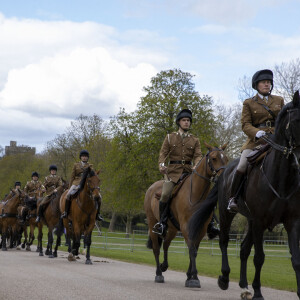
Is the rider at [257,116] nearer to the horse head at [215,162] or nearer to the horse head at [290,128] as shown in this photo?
the horse head at [290,128]

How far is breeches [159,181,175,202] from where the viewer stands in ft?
40.9

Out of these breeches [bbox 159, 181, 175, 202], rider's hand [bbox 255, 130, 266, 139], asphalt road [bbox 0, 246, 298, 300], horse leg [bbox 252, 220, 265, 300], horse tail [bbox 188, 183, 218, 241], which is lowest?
asphalt road [bbox 0, 246, 298, 300]

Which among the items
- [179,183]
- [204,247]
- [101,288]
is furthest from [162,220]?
[204,247]

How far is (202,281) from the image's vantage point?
12.8 metres

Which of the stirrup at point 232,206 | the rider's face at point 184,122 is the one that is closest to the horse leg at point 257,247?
the stirrup at point 232,206

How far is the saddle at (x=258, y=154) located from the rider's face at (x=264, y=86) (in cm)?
113

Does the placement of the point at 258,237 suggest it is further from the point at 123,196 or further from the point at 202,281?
the point at 123,196

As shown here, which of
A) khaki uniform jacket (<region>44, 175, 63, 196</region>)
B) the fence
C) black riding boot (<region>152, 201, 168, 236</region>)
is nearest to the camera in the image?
black riding boot (<region>152, 201, 168, 236</region>)

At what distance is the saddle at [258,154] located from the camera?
359 inches

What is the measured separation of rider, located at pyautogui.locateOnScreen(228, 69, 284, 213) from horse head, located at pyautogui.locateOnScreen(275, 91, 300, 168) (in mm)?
1196

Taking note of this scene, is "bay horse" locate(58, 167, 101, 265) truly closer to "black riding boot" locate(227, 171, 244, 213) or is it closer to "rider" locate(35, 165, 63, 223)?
"rider" locate(35, 165, 63, 223)

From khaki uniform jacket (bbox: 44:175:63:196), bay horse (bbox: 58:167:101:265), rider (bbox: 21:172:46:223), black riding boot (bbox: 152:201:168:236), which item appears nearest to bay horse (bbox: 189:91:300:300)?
black riding boot (bbox: 152:201:168:236)

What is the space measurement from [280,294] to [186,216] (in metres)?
2.46

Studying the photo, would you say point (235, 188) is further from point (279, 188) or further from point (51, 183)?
point (51, 183)
